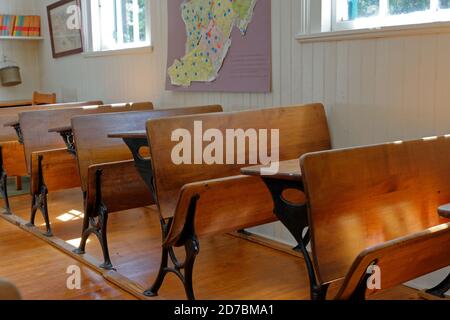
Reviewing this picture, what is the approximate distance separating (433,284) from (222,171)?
1162mm

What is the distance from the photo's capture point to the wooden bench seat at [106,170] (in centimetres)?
322

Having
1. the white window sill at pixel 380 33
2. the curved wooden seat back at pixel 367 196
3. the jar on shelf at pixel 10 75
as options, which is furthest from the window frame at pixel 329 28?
the jar on shelf at pixel 10 75

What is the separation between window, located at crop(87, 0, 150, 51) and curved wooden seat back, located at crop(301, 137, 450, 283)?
327 centimetres

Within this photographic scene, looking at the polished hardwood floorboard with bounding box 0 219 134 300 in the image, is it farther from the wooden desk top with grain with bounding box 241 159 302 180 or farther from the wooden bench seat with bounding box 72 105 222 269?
the wooden desk top with grain with bounding box 241 159 302 180

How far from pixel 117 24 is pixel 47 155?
87.0 inches

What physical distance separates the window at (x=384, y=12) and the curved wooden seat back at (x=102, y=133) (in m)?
1.05

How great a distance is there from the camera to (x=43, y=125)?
4.18m

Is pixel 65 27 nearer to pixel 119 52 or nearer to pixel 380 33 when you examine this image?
pixel 119 52

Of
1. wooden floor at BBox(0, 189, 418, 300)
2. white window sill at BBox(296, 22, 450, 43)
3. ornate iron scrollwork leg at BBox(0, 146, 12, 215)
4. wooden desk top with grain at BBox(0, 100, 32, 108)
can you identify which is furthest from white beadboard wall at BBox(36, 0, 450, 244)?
wooden desk top with grain at BBox(0, 100, 32, 108)

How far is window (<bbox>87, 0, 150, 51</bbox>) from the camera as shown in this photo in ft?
16.9

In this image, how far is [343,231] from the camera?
1913mm

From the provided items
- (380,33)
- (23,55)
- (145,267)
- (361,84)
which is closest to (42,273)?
(145,267)

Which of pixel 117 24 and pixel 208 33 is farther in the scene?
pixel 117 24
